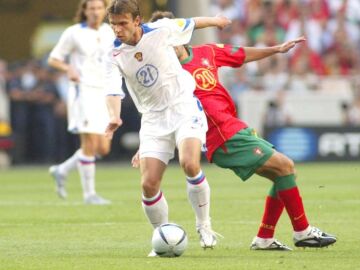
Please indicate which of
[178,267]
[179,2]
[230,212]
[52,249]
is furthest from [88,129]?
[179,2]

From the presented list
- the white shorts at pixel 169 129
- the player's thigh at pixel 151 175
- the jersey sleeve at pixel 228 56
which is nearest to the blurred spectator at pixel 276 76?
the jersey sleeve at pixel 228 56

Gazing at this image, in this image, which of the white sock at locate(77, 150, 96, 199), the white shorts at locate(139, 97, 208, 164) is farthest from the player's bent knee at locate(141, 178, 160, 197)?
the white sock at locate(77, 150, 96, 199)

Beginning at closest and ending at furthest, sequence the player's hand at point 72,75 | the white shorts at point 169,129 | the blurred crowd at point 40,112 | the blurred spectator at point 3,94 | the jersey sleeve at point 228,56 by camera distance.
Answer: the white shorts at point 169,129, the jersey sleeve at point 228,56, the player's hand at point 72,75, the blurred crowd at point 40,112, the blurred spectator at point 3,94

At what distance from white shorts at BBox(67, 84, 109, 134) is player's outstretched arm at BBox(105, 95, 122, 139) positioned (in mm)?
5576

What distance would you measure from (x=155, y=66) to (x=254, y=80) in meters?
16.6

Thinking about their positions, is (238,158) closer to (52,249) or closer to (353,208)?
(52,249)

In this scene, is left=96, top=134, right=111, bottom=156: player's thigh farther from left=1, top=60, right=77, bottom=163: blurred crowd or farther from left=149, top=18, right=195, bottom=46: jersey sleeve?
left=1, top=60, right=77, bottom=163: blurred crowd

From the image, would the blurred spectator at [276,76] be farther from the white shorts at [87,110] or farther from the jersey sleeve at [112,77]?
the jersey sleeve at [112,77]

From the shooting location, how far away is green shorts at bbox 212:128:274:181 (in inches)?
360

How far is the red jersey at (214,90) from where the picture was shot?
9352 mm

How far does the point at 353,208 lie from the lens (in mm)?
13281

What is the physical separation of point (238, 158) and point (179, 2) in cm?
1627

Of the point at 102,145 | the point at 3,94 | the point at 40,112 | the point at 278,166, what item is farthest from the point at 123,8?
the point at 3,94

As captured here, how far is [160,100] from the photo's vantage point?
30.0 ft
